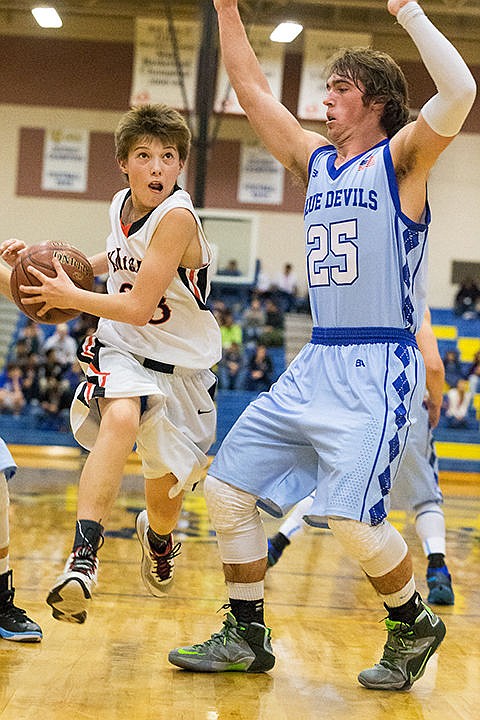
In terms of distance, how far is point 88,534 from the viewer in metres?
3.19

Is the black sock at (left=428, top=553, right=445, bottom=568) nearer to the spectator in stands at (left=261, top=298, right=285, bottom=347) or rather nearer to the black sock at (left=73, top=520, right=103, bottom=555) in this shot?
the black sock at (left=73, top=520, right=103, bottom=555)

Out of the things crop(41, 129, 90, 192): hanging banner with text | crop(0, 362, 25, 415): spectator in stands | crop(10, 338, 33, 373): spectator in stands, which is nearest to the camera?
crop(0, 362, 25, 415): spectator in stands

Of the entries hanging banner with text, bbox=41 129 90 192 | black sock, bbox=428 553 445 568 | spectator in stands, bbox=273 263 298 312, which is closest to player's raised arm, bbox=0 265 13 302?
black sock, bbox=428 553 445 568

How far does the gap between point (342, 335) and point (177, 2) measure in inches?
694

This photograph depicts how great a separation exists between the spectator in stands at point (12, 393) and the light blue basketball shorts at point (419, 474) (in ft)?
36.2

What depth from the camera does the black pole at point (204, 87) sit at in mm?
16031

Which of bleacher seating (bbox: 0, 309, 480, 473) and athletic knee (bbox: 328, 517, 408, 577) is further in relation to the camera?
bleacher seating (bbox: 0, 309, 480, 473)

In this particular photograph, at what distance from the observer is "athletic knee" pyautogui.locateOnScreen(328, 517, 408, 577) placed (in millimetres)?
3092

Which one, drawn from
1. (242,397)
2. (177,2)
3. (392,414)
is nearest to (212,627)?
(392,414)

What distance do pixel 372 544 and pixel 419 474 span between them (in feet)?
6.49

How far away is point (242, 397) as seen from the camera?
15.8m

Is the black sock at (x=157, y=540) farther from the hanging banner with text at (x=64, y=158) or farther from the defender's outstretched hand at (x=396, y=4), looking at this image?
the hanging banner with text at (x=64, y=158)

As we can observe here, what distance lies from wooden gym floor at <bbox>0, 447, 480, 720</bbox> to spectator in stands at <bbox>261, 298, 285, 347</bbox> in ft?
36.3

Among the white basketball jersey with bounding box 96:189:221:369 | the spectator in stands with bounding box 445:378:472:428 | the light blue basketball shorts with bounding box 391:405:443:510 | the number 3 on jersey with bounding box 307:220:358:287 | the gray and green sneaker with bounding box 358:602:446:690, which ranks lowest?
Result: the spectator in stands with bounding box 445:378:472:428
